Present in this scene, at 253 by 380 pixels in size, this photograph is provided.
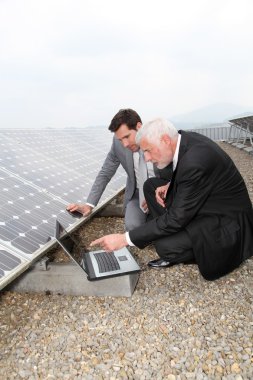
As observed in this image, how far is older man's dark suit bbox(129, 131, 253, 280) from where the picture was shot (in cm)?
332

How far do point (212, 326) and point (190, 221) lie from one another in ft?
3.28

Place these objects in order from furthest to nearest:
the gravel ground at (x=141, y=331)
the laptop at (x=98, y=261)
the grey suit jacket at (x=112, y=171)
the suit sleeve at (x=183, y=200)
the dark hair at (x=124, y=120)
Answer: the grey suit jacket at (x=112, y=171), the dark hair at (x=124, y=120), the laptop at (x=98, y=261), the suit sleeve at (x=183, y=200), the gravel ground at (x=141, y=331)

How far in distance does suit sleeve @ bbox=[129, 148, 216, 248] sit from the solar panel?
43.4 inches

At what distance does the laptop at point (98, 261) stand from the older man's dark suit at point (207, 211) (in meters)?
0.34

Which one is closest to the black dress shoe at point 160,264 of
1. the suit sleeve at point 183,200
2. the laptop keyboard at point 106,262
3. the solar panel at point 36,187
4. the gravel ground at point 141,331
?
the gravel ground at point 141,331

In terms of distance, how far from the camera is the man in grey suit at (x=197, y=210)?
3301 millimetres

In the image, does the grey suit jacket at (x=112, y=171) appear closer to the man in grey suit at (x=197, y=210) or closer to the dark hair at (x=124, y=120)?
the dark hair at (x=124, y=120)

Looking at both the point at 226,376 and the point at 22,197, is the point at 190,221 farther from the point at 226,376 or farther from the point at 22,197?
the point at 22,197

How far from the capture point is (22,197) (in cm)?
469

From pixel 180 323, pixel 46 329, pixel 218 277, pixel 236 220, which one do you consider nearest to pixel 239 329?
pixel 180 323

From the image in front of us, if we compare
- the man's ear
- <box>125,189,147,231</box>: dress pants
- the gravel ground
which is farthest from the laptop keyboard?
the man's ear

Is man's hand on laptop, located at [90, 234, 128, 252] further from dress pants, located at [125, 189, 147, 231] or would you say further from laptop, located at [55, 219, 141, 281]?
dress pants, located at [125, 189, 147, 231]

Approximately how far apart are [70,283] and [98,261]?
378 mm

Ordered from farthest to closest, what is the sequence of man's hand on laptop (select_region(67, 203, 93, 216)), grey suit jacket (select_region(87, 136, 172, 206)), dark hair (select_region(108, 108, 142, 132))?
1. grey suit jacket (select_region(87, 136, 172, 206))
2. man's hand on laptop (select_region(67, 203, 93, 216))
3. dark hair (select_region(108, 108, 142, 132))
